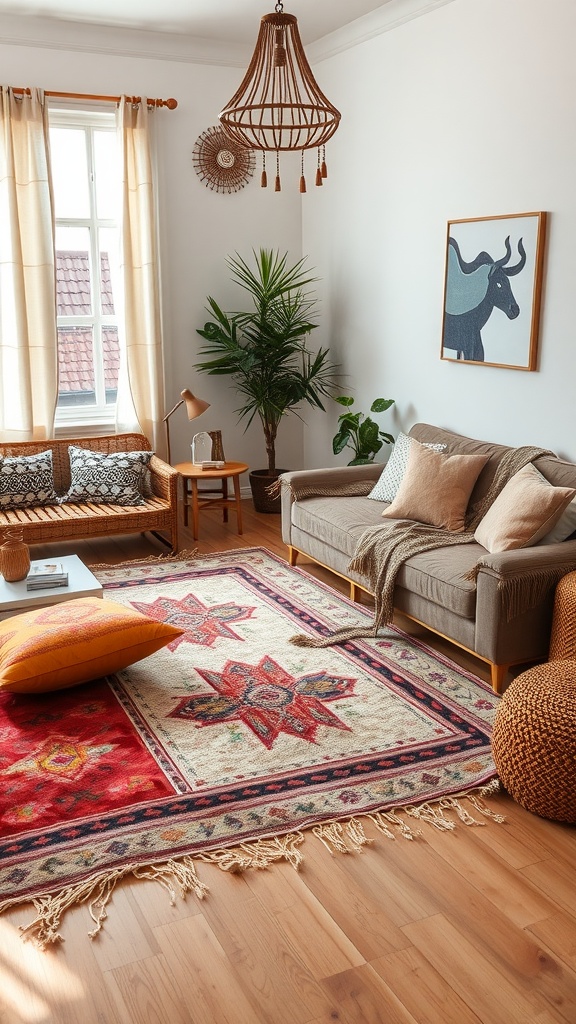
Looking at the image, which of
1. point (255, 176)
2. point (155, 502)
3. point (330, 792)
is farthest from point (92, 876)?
point (255, 176)

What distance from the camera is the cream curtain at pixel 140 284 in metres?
5.69

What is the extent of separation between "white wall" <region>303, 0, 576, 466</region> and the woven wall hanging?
50 cm

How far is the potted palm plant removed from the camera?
597cm

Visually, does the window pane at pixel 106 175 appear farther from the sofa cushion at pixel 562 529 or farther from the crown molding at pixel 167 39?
the sofa cushion at pixel 562 529

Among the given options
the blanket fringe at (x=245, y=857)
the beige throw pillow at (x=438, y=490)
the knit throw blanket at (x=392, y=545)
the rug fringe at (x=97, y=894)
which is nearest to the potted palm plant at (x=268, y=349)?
the beige throw pillow at (x=438, y=490)

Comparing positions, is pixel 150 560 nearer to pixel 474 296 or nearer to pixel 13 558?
pixel 13 558

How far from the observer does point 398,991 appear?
6.63 ft

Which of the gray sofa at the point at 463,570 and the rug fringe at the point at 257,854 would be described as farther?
the gray sofa at the point at 463,570

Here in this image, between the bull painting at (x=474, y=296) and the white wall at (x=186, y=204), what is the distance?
6.65ft

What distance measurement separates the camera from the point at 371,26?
17.2 feet

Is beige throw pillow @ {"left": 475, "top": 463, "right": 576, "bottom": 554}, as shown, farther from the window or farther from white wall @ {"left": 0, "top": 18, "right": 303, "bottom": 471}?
the window

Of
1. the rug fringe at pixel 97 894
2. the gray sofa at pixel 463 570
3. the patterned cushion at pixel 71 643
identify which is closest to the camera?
the rug fringe at pixel 97 894

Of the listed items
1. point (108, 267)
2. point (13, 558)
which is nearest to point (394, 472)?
point (13, 558)

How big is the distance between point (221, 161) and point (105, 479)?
2409mm
